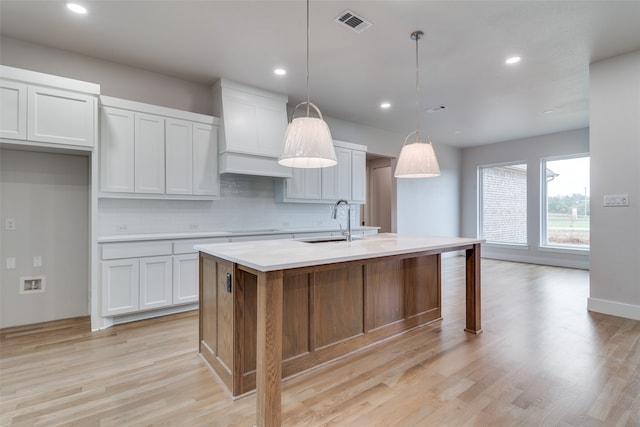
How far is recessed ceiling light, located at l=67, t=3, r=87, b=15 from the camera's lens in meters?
2.56

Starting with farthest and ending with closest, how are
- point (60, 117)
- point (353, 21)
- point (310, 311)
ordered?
point (60, 117) → point (353, 21) → point (310, 311)

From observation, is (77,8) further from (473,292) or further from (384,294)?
(473,292)

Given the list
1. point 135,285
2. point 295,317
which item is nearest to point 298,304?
point 295,317

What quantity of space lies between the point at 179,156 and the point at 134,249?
1.19 meters

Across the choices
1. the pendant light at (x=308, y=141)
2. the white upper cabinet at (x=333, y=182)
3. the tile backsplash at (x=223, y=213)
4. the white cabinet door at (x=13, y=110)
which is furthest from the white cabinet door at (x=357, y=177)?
the white cabinet door at (x=13, y=110)

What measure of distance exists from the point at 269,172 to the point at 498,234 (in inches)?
239

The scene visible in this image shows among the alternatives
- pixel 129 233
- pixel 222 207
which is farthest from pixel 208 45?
pixel 129 233

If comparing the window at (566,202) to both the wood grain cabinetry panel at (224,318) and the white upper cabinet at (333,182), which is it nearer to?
the white upper cabinet at (333,182)

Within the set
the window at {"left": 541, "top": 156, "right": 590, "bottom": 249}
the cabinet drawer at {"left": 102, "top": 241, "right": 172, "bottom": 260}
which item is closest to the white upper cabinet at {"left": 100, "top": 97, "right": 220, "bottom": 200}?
the cabinet drawer at {"left": 102, "top": 241, "right": 172, "bottom": 260}

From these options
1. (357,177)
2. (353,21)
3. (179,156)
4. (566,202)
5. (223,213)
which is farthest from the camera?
(566,202)

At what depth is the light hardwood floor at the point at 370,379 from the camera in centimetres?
176

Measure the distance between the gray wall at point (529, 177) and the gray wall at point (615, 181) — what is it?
3216 mm

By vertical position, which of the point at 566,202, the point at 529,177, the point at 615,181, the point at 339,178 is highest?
the point at 529,177

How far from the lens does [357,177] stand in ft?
18.0
